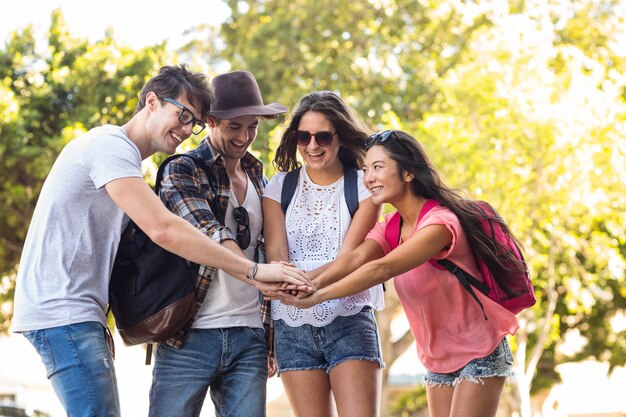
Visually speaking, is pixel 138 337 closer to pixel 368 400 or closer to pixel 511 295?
pixel 368 400

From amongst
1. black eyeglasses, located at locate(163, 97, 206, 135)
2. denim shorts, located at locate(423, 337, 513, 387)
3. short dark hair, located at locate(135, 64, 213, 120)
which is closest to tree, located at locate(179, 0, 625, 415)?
denim shorts, located at locate(423, 337, 513, 387)

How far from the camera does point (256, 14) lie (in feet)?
74.7

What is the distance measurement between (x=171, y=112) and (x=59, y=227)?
68cm

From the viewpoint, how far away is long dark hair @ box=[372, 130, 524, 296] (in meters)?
4.30

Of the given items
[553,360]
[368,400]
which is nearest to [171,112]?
[368,400]

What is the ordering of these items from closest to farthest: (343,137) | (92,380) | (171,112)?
1. (92,380)
2. (171,112)
3. (343,137)

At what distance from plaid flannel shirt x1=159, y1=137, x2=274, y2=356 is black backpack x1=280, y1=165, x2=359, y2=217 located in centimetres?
28

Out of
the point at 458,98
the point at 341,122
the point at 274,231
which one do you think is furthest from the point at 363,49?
the point at 274,231

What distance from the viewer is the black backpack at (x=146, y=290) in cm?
398

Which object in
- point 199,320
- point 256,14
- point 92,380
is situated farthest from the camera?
point 256,14

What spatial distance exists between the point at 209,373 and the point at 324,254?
2.57 feet

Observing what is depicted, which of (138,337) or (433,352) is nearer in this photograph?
(138,337)

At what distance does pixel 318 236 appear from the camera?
454 cm

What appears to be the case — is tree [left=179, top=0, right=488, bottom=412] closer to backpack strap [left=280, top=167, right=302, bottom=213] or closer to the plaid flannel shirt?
backpack strap [left=280, top=167, right=302, bottom=213]
